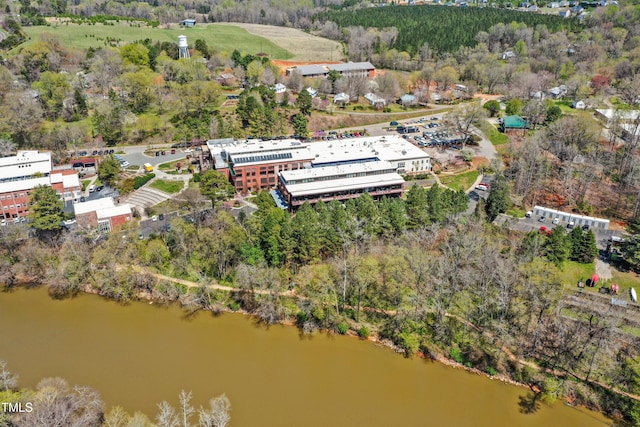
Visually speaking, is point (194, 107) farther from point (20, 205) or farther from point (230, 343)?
point (230, 343)

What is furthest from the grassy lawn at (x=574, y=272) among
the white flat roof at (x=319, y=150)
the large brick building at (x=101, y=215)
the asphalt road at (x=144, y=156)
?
the asphalt road at (x=144, y=156)

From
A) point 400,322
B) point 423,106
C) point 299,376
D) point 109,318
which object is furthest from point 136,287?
point 423,106

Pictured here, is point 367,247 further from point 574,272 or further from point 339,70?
point 339,70

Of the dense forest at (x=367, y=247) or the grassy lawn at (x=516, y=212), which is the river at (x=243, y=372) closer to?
the dense forest at (x=367, y=247)

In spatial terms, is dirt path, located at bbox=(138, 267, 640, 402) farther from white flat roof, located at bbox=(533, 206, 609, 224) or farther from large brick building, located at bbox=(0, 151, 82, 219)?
white flat roof, located at bbox=(533, 206, 609, 224)

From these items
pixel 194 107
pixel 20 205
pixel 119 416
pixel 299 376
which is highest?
pixel 194 107

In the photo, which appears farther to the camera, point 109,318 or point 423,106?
point 423,106
